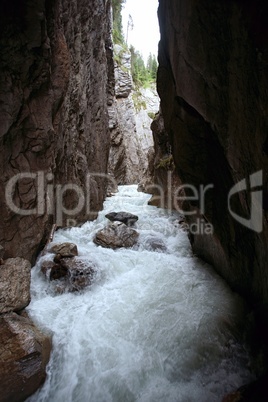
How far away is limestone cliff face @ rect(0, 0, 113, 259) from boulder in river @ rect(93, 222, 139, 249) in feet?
5.88

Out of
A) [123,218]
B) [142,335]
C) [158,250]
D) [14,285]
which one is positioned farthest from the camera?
[123,218]

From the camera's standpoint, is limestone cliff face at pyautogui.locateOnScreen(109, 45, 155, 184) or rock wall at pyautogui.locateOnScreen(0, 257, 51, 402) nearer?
rock wall at pyautogui.locateOnScreen(0, 257, 51, 402)

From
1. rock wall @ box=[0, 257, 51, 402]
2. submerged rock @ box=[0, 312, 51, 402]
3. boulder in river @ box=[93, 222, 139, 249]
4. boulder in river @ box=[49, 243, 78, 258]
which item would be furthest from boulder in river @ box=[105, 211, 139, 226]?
submerged rock @ box=[0, 312, 51, 402]

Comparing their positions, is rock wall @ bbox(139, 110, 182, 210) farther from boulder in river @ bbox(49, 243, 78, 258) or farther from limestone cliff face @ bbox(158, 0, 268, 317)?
boulder in river @ bbox(49, 243, 78, 258)

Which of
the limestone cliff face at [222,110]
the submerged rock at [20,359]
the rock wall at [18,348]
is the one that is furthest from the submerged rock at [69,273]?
the limestone cliff face at [222,110]

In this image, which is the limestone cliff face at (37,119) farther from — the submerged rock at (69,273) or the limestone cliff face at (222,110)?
the limestone cliff face at (222,110)

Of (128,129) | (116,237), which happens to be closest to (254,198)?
(116,237)

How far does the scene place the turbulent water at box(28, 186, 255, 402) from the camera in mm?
3703

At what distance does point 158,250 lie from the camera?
8.63 meters

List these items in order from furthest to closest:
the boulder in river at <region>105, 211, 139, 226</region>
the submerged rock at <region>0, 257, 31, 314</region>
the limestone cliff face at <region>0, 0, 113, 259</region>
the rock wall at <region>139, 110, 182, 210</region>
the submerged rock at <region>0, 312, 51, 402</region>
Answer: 1. the rock wall at <region>139, 110, 182, 210</region>
2. the boulder in river at <region>105, 211, 139, 226</region>
3. the limestone cliff face at <region>0, 0, 113, 259</region>
4. the submerged rock at <region>0, 257, 31, 314</region>
5. the submerged rock at <region>0, 312, 51, 402</region>

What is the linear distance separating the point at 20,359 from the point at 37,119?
538 cm

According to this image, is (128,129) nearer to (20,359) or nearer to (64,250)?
(64,250)

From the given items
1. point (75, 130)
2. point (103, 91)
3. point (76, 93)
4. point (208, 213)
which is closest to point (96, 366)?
point (208, 213)

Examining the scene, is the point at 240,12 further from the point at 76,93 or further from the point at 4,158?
the point at 76,93
